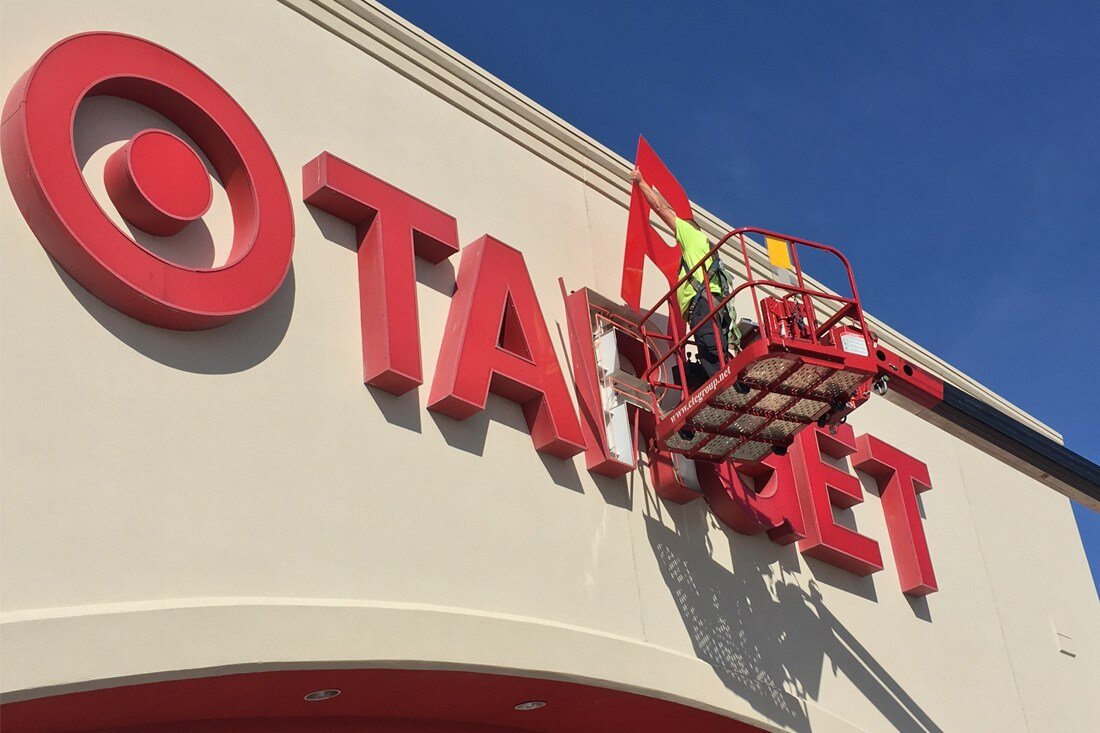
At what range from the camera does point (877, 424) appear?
54.6 ft

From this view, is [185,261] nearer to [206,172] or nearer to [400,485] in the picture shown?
[206,172]

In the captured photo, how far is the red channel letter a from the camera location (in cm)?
1027

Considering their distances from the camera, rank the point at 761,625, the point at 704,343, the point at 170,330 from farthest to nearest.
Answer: the point at 761,625 < the point at 704,343 < the point at 170,330

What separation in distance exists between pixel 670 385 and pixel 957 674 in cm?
601

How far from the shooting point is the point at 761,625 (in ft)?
41.1

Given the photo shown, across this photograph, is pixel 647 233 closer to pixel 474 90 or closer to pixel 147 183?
pixel 474 90

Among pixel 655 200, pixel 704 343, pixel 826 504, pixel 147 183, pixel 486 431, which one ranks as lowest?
pixel 486 431

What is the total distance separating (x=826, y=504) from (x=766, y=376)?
379 cm

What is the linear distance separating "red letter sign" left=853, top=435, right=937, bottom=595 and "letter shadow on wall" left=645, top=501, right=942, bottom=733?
62.6 inches

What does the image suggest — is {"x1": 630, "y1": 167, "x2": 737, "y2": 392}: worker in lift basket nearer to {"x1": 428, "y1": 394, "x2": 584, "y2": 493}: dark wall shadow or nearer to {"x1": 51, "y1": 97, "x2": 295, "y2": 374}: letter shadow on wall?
{"x1": 428, "y1": 394, "x2": 584, "y2": 493}: dark wall shadow

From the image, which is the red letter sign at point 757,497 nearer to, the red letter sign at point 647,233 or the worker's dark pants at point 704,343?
the worker's dark pants at point 704,343

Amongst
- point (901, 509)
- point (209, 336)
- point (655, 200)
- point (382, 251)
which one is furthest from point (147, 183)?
point (901, 509)

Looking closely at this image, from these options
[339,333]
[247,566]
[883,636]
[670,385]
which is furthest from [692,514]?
[247,566]

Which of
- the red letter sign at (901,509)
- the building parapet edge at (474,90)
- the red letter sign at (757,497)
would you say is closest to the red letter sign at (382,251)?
the building parapet edge at (474,90)
